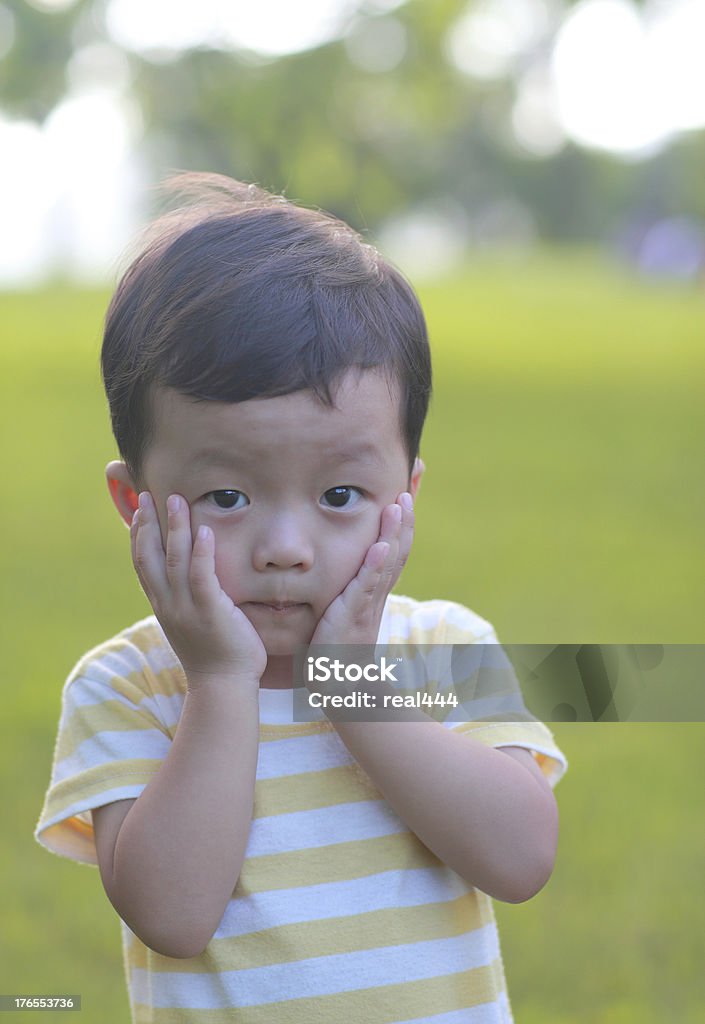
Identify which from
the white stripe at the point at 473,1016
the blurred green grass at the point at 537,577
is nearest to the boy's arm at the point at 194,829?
the white stripe at the point at 473,1016

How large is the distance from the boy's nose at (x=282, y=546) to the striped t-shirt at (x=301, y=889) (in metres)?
0.23

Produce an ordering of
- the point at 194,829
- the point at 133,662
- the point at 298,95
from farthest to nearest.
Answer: the point at 298,95 < the point at 133,662 < the point at 194,829

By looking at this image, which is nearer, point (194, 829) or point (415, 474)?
point (194, 829)

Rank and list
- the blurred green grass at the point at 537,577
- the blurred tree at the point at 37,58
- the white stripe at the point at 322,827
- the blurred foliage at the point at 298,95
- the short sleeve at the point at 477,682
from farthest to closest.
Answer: the blurred foliage at the point at 298,95
the blurred tree at the point at 37,58
the blurred green grass at the point at 537,577
the short sleeve at the point at 477,682
the white stripe at the point at 322,827

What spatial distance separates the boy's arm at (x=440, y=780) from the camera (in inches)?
67.5

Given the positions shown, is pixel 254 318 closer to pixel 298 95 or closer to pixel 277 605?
pixel 277 605

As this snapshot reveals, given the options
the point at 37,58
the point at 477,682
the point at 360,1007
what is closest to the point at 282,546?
the point at 477,682

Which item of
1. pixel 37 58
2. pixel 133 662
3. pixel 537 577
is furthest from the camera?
pixel 37 58

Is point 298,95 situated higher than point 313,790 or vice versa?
point 298,95

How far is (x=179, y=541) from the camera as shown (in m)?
1.71

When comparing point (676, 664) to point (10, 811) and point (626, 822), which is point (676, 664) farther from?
point (10, 811)

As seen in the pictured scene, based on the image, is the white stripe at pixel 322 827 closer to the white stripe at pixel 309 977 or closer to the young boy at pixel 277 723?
the young boy at pixel 277 723

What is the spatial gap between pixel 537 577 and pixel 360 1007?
5.07 metres

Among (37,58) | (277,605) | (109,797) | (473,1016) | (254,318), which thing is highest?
(37,58)
